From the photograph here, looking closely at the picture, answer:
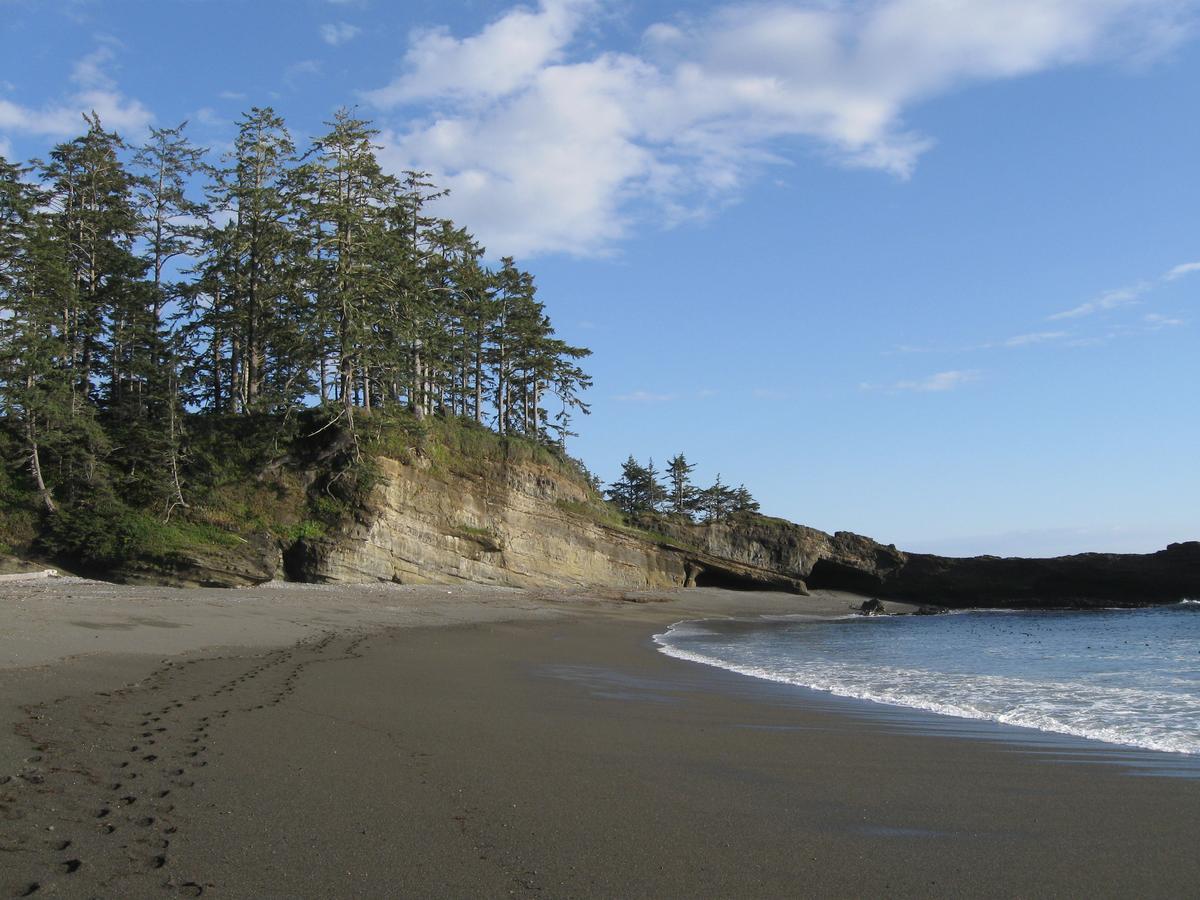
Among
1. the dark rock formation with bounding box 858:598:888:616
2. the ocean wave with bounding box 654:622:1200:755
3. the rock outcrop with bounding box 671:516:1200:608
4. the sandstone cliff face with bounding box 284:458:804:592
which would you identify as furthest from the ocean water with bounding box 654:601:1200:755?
the rock outcrop with bounding box 671:516:1200:608

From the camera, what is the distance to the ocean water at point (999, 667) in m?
10.4

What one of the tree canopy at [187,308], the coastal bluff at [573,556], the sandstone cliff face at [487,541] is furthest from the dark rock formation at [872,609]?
the tree canopy at [187,308]

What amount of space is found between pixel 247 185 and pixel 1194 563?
56299 mm

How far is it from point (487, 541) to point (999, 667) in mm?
20223

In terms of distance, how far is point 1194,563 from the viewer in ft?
162

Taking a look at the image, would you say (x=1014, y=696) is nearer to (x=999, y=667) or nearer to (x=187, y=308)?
(x=999, y=667)

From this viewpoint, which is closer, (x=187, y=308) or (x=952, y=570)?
(x=187, y=308)

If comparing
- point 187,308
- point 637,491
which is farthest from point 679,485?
point 187,308

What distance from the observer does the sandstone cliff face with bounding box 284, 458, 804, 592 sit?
28.0 metres

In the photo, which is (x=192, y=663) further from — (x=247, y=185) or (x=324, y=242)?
(x=247, y=185)

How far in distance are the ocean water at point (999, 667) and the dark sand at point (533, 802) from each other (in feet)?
8.64

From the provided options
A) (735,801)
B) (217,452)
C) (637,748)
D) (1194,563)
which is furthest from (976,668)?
(1194,563)

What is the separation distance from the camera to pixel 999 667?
1705 cm

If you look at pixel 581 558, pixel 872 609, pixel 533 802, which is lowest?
pixel 872 609
